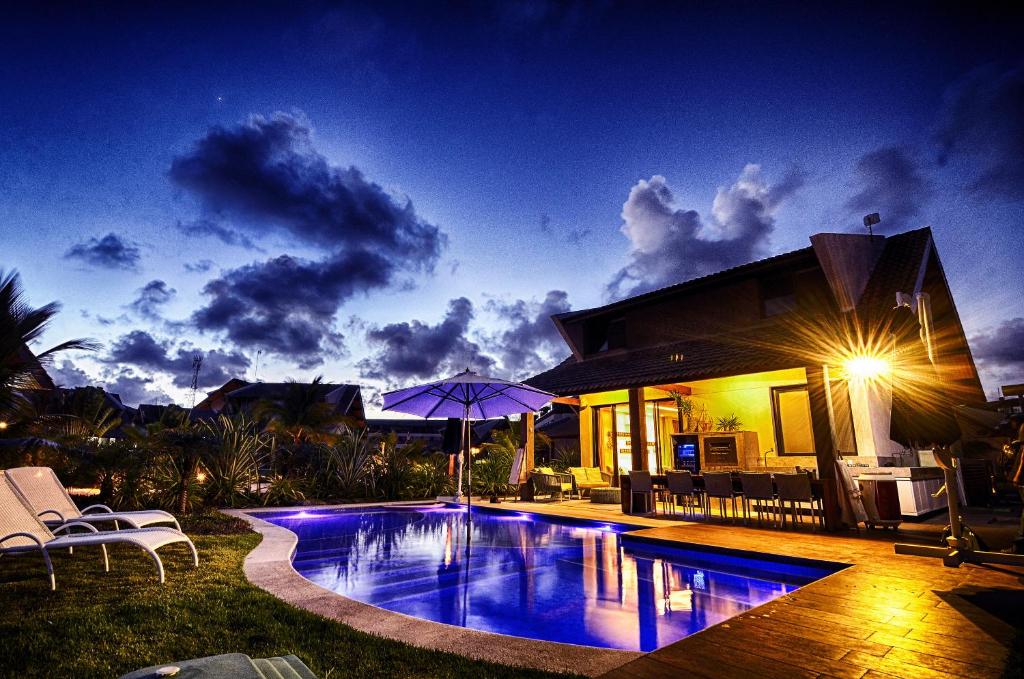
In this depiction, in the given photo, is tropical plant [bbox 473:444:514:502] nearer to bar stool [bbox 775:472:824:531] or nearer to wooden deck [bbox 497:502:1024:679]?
bar stool [bbox 775:472:824:531]

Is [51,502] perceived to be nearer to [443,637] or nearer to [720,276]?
[443,637]

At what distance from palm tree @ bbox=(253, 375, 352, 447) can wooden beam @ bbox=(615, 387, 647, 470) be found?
55.8 feet

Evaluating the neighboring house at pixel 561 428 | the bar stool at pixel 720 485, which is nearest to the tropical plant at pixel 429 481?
the bar stool at pixel 720 485

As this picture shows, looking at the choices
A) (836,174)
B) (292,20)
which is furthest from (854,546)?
(292,20)

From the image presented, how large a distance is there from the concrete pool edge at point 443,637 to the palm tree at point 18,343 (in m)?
5.33

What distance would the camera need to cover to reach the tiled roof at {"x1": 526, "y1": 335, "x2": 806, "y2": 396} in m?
10.1

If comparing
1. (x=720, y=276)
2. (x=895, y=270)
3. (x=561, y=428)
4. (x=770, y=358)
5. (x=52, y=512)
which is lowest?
(x=52, y=512)

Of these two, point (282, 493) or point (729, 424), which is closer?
point (282, 493)

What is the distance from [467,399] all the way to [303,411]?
18.4 meters

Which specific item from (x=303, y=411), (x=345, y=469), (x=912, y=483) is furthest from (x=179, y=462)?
(x=303, y=411)

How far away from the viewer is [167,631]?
135 inches

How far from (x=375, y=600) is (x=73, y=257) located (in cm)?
1733

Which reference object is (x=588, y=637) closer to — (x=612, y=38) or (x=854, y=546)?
(x=854, y=546)

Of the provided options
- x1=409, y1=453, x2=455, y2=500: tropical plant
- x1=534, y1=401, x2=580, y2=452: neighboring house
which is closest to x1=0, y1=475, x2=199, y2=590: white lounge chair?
x1=409, y1=453, x2=455, y2=500: tropical plant
